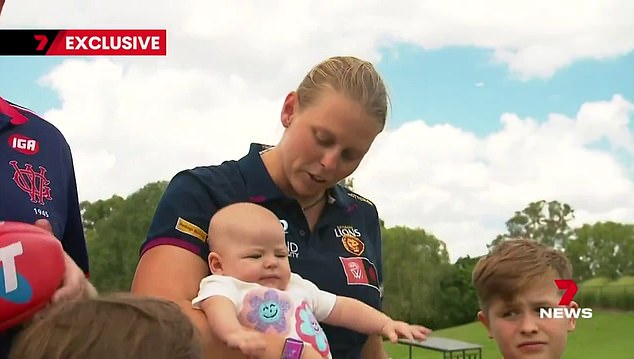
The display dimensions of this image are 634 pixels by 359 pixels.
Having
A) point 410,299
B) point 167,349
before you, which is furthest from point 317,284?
point 410,299

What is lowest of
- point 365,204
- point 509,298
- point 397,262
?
point 509,298

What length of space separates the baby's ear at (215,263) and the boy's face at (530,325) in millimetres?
1225

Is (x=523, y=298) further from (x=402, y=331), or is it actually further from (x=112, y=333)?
(x=112, y=333)

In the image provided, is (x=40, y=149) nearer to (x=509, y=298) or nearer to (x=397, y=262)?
(x=509, y=298)

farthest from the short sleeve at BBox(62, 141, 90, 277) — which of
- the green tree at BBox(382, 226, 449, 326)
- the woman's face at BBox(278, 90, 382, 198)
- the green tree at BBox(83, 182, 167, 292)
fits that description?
the green tree at BBox(83, 182, 167, 292)

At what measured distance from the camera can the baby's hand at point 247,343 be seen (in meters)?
2.26

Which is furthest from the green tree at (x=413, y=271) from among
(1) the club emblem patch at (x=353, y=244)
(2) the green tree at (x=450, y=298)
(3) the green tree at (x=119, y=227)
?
(1) the club emblem patch at (x=353, y=244)

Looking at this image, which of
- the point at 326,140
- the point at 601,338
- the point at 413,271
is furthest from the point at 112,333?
the point at 601,338

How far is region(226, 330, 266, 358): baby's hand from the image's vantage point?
2258mm

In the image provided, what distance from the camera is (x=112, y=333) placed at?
1.51 m

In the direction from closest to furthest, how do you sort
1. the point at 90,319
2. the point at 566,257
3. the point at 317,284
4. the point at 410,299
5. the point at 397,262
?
the point at 90,319
the point at 317,284
the point at 566,257
the point at 410,299
the point at 397,262

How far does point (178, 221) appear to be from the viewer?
2574 mm

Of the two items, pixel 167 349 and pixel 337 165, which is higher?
pixel 337 165

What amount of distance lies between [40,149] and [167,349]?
132 cm
